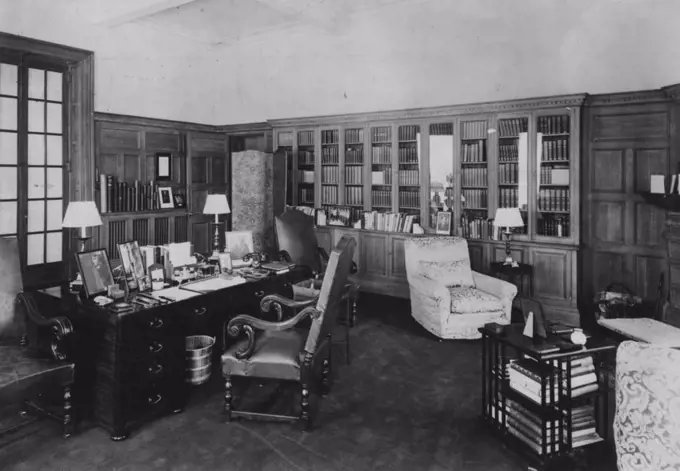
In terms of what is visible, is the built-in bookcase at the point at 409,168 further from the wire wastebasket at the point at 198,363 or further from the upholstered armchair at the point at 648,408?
the upholstered armchair at the point at 648,408

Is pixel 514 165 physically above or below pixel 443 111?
below

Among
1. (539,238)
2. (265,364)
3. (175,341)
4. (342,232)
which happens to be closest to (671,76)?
(539,238)

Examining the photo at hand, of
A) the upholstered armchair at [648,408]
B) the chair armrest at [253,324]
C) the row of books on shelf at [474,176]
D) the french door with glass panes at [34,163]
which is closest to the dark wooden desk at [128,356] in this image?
the chair armrest at [253,324]

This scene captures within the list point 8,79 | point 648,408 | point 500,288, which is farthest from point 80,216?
point 500,288

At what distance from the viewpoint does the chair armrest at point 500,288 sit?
202 inches

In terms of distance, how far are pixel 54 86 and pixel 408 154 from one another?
4.50 metres

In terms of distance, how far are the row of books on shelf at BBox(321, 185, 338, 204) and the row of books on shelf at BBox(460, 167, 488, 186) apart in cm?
201

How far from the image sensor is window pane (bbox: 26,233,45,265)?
6.03 meters

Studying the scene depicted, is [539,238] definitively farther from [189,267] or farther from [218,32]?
[218,32]

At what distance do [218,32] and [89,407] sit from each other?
6.26 meters

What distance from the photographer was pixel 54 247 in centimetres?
631

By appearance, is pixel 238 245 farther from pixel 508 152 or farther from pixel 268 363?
pixel 508 152

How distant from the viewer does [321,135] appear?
25.5ft

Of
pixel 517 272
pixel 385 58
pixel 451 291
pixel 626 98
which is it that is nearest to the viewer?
pixel 451 291
